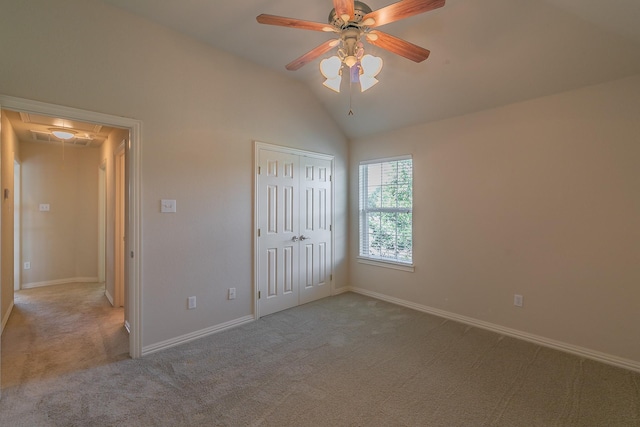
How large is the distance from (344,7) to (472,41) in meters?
1.63

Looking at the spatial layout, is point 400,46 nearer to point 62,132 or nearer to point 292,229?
point 292,229

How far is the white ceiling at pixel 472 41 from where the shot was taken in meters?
2.29

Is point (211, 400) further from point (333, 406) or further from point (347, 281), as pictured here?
point (347, 281)

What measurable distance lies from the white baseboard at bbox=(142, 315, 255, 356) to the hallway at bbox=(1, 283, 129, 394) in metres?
0.20

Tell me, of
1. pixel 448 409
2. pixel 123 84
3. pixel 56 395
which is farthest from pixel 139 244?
pixel 448 409

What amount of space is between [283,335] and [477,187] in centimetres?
275

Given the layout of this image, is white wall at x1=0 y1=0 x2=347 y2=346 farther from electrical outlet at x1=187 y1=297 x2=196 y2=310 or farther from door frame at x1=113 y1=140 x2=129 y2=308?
door frame at x1=113 y1=140 x2=129 y2=308

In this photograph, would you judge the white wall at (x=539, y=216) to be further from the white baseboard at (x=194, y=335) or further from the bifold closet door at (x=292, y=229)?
the white baseboard at (x=194, y=335)

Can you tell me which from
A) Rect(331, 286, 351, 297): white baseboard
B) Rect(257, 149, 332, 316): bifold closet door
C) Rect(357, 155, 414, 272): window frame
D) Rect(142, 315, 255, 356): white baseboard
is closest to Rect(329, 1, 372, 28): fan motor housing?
Rect(257, 149, 332, 316): bifold closet door

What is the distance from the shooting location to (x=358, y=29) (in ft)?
6.29

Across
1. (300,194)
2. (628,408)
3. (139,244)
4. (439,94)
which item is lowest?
(628,408)

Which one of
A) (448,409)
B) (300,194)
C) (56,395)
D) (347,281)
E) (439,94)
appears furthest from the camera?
(347,281)

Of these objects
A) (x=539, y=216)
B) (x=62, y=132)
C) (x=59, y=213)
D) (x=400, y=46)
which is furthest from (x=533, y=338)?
(x=59, y=213)

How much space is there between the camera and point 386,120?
4039 millimetres
